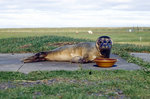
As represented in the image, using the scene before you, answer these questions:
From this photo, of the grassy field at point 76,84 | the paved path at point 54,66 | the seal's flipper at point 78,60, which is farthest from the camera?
the seal's flipper at point 78,60

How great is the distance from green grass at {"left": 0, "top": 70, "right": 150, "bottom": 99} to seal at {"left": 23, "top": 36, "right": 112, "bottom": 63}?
160 cm

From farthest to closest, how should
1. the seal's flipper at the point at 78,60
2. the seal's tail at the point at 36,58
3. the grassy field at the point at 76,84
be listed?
1. the seal's tail at the point at 36,58
2. the seal's flipper at the point at 78,60
3. the grassy field at the point at 76,84

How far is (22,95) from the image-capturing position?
19.0 feet

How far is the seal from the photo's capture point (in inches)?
396

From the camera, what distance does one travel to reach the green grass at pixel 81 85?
5910 millimetres

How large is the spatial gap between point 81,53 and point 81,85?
3.86 meters

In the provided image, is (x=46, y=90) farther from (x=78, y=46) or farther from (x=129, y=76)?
(x=78, y=46)

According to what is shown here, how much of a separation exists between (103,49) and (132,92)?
406 cm

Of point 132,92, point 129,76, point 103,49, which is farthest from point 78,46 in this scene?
point 132,92

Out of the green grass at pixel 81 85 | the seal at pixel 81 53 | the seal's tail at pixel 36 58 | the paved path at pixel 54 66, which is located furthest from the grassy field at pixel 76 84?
the seal's tail at pixel 36 58

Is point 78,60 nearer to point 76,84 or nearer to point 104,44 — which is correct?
point 104,44

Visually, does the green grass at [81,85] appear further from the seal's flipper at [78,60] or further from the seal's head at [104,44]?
the seal's flipper at [78,60]

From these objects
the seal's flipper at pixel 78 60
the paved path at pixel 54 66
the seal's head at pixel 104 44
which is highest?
the seal's head at pixel 104 44

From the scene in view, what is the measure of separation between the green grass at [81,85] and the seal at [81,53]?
5.25 feet
